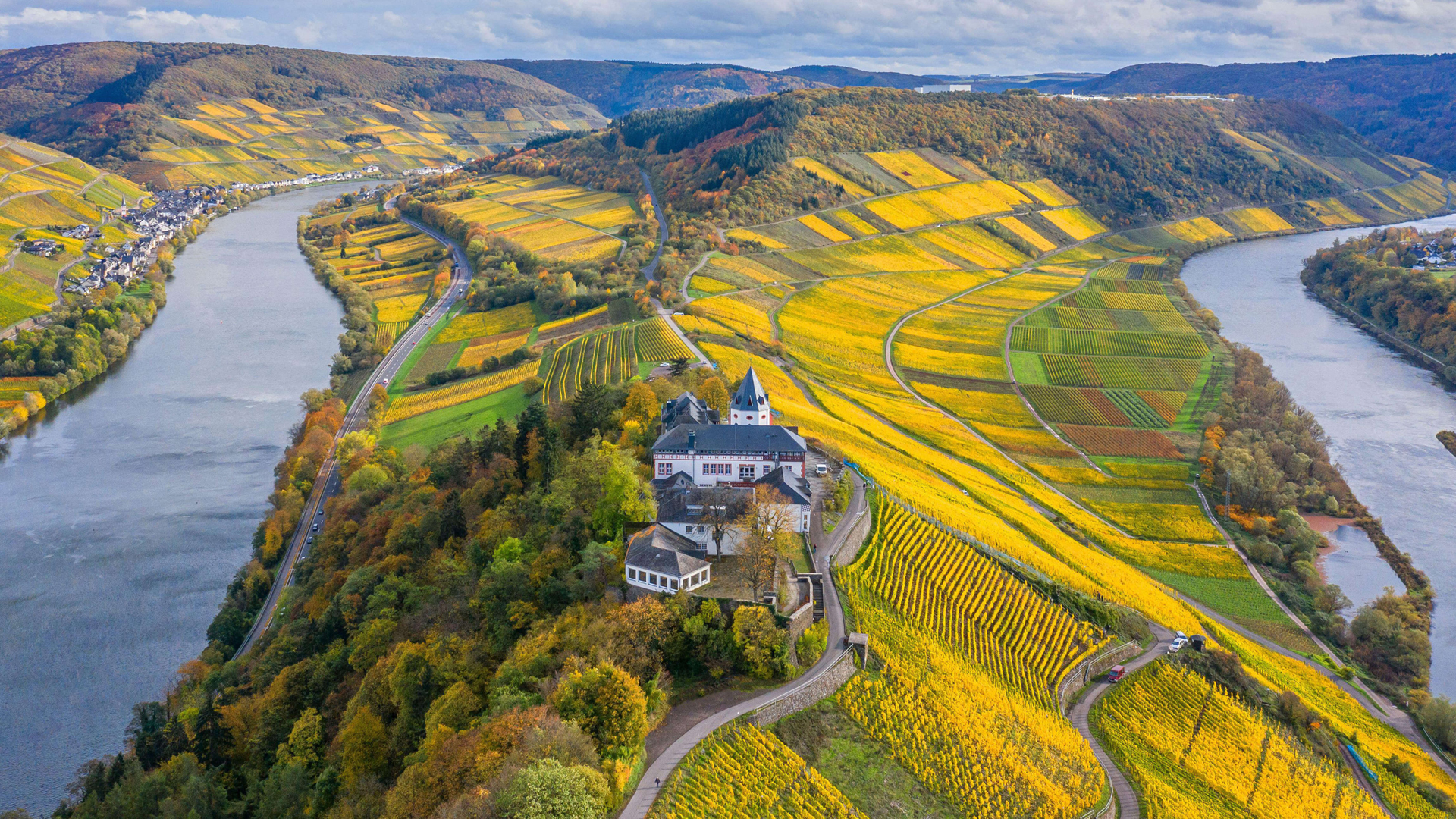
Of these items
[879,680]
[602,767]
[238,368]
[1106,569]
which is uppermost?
[602,767]

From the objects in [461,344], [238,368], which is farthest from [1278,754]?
[238,368]

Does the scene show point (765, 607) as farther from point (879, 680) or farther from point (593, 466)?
point (593, 466)

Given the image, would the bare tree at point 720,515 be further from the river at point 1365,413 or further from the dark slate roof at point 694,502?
the river at point 1365,413

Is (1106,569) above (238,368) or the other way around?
above

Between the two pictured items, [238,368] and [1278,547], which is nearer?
[1278,547]

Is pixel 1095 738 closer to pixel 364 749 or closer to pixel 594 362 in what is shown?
pixel 364 749

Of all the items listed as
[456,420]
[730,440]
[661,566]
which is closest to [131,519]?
[456,420]

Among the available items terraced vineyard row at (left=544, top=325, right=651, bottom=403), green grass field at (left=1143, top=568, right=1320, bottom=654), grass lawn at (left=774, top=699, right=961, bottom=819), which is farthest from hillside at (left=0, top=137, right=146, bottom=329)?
green grass field at (left=1143, top=568, right=1320, bottom=654)
